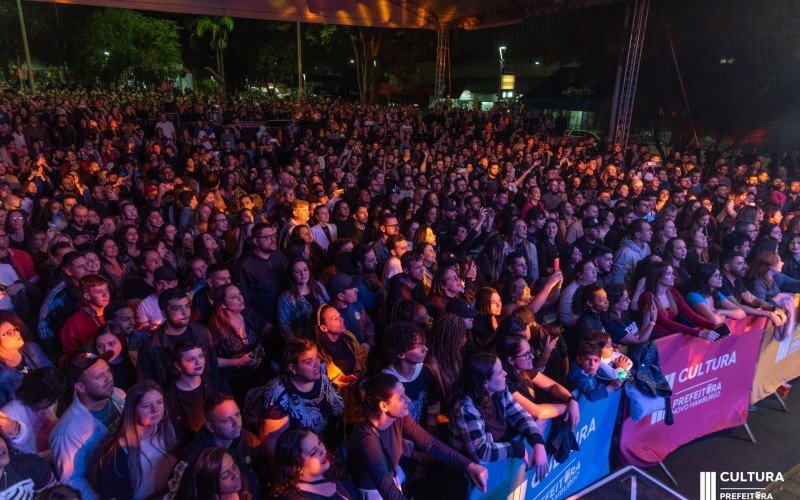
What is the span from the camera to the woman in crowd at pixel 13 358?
3.08 m

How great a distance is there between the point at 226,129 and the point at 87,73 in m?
30.4

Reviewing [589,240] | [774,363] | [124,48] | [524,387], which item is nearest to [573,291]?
[524,387]

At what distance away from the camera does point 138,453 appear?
2.65 meters

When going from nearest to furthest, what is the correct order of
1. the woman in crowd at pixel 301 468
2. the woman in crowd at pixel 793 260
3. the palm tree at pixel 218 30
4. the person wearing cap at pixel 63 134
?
the woman in crowd at pixel 301 468 → the woman in crowd at pixel 793 260 → the person wearing cap at pixel 63 134 → the palm tree at pixel 218 30

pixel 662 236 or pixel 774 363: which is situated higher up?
pixel 662 236

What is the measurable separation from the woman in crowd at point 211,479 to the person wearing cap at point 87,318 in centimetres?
185

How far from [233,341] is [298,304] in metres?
0.58

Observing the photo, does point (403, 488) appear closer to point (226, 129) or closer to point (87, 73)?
point (226, 129)

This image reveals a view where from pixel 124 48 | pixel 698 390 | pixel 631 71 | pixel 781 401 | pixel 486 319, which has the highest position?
pixel 124 48

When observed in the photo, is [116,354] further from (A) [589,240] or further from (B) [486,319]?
(A) [589,240]

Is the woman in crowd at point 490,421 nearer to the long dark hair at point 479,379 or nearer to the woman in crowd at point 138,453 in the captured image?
the long dark hair at point 479,379

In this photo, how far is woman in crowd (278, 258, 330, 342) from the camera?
13.8ft

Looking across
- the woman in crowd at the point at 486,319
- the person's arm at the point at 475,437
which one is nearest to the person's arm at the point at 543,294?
the woman in crowd at the point at 486,319

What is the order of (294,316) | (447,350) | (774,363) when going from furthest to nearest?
(774,363) < (294,316) < (447,350)
